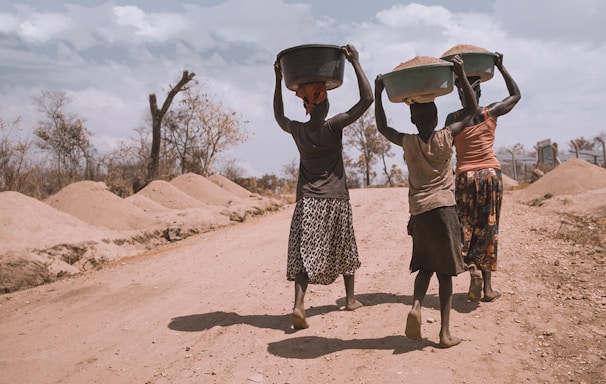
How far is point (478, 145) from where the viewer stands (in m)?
4.30

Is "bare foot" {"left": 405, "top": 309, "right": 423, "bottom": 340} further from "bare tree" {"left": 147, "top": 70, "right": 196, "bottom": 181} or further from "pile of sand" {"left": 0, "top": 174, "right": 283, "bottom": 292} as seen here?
"bare tree" {"left": 147, "top": 70, "right": 196, "bottom": 181}

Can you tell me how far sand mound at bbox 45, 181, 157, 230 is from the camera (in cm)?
995

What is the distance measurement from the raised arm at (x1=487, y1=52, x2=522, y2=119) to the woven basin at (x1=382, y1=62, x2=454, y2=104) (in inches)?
41.0

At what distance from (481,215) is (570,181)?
8.89m

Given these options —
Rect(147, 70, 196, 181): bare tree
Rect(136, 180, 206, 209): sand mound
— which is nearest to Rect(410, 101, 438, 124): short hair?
Rect(136, 180, 206, 209): sand mound

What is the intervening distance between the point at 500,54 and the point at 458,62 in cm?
109

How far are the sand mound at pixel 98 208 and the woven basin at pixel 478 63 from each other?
742 cm

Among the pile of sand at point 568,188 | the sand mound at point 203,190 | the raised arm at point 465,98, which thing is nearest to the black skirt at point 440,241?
the raised arm at point 465,98

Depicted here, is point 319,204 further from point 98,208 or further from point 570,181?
point 570,181

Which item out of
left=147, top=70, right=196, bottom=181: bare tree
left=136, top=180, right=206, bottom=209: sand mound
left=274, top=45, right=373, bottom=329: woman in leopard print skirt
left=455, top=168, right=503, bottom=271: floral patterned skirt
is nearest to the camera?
left=274, top=45, right=373, bottom=329: woman in leopard print skirt

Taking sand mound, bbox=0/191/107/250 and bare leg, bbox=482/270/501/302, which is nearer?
bare leg, bbox=482/270/501/302

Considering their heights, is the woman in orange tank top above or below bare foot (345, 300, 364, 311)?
above

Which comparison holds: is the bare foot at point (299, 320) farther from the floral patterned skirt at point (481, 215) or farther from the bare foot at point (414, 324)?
the floral patterned skirt at point (481, 215)

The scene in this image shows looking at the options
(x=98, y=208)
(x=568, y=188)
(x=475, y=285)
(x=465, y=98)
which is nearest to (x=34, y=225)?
(x=98, y=208)
